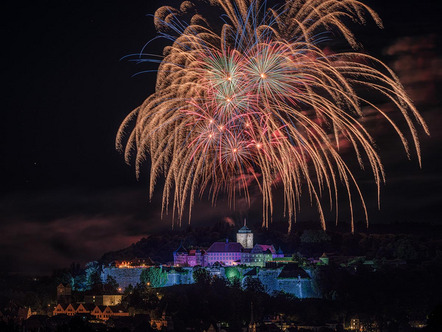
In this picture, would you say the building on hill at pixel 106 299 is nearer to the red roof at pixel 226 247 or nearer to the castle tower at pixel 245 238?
A: the red roof at pixel 226 247

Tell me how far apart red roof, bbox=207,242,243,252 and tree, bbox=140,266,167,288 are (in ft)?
31.3

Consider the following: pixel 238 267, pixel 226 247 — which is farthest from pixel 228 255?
pixel 238 267

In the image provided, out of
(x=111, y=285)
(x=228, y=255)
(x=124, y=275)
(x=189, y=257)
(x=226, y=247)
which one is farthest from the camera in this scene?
(x=189, y=257)

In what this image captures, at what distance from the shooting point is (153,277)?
7662cm

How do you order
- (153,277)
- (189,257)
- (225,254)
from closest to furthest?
1. (153,277)
2. (225,254)
3. (189,257)

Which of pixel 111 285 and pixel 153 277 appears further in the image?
pixel 111 285

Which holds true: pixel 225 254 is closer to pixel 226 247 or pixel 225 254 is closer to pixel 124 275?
pixel 226 247

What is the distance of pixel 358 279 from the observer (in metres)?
73.1

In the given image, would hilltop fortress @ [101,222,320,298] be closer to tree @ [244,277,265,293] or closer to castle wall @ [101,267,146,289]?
castle wall @ [101,267,146,289]

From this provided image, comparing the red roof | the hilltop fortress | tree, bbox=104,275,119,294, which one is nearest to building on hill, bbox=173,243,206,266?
the hilltop fortress

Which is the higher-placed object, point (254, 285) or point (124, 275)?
point (124, 275)

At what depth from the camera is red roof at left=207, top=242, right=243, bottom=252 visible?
8519 cm

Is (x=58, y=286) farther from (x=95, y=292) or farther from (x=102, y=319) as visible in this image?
(x=102, y=319)

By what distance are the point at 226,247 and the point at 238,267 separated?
26.5 feet
